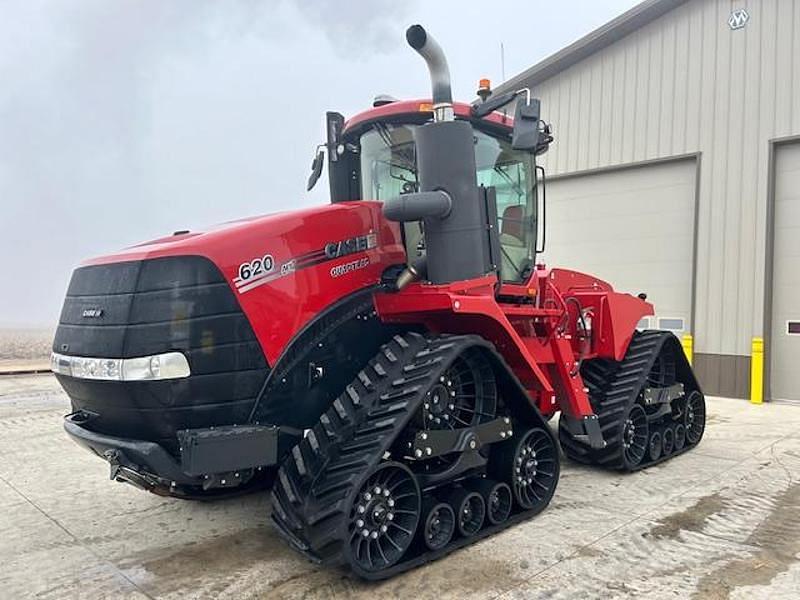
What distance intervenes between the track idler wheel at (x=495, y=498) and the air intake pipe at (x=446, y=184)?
1.30m

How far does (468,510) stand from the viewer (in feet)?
13.0

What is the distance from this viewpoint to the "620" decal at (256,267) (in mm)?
3332

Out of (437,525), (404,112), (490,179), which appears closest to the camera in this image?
(437,525)

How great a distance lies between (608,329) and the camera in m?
5.97

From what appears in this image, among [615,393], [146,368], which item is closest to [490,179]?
[615,393]

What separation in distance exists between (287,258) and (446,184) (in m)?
1.04

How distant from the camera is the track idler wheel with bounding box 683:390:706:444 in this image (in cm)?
661

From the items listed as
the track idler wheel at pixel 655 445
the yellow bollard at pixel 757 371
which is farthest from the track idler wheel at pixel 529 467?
the yellow bollard at pixel 757 371

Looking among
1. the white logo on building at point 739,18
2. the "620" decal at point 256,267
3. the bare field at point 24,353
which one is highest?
the white logo on building at point 739,18

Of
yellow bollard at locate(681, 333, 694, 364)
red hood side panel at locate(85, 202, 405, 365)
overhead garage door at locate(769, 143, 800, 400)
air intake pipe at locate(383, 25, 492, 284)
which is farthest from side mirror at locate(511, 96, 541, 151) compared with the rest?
yellow bollard at locate(681, 333, 694, 364)

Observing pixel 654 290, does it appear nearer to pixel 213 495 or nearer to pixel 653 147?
pixel 653 147

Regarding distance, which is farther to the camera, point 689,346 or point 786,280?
point 689,346

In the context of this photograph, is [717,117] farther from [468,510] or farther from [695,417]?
[468,510]

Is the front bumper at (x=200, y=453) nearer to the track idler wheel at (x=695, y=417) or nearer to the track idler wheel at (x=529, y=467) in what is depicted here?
the track idler wheel at (x=529, y=467)
